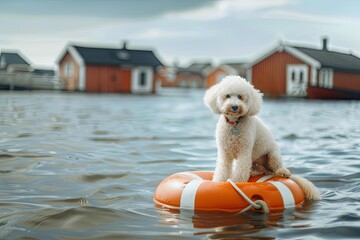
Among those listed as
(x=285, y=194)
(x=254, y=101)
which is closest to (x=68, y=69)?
(x=285, y=194)

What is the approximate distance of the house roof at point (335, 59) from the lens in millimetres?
45125

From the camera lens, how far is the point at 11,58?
81125 mm

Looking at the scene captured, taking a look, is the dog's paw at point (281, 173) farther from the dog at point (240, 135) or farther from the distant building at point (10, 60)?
the distant building at point (10, 60)

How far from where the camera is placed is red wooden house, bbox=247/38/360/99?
44.1m

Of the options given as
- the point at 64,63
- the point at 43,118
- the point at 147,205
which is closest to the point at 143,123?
the point at 43,118

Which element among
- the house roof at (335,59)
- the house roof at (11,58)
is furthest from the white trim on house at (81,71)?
the house roof at (11,58)

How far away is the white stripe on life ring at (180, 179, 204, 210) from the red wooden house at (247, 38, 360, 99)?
3845 centimetres

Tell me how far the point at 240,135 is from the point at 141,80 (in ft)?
161

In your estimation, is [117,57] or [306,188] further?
[117,57]

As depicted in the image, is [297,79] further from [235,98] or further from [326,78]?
[235,98]

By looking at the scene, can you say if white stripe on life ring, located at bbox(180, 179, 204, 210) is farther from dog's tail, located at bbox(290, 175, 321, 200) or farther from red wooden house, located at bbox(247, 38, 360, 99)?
red wooden house, located at bbox(247, 38, 360, 99)

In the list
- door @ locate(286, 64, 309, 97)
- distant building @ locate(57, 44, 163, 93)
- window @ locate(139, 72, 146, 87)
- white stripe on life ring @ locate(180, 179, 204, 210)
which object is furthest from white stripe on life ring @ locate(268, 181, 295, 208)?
window @ locate(139, 72, 146, 87)

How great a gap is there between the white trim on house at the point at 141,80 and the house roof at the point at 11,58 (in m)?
31.1

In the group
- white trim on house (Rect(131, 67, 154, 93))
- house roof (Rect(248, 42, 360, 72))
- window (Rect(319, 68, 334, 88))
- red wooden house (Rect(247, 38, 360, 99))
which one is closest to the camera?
red wooden house (Rect(247, 38, 360, 99))
